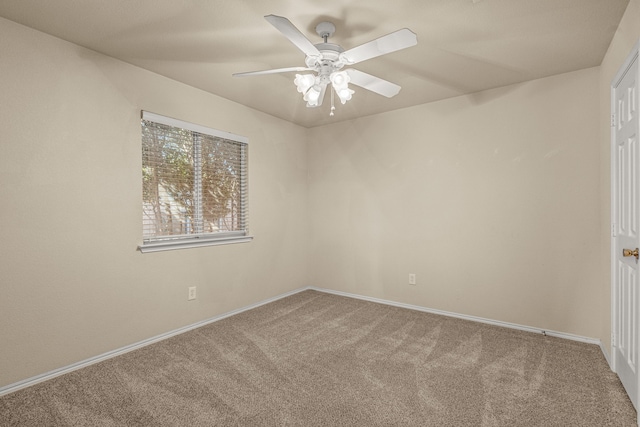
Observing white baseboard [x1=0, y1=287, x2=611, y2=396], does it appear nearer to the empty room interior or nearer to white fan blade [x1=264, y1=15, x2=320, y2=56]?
the empty room interior

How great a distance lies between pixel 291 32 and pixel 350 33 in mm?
727

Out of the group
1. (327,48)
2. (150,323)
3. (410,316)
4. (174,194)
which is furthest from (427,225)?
(150,323)

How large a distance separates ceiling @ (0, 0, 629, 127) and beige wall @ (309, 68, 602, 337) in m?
0.43

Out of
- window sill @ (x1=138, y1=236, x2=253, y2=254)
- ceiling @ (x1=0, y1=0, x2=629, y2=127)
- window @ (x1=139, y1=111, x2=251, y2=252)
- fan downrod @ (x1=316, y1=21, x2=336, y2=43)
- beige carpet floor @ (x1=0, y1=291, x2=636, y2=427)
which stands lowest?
beige carpet floor @ (x1=0, y1=291, x2=636, y2=427)

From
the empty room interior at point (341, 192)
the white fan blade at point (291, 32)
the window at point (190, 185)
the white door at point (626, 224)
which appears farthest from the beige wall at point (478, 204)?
the white fan blade at point (291, 32)

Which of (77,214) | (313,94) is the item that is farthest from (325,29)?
(77,214)

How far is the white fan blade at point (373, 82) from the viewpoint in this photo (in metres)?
2.09

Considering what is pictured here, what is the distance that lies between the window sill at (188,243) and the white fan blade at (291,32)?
2.09 m

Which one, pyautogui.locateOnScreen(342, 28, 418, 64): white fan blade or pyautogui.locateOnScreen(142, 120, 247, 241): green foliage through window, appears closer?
pyautogui.locateOnScreen(342, 28, 418, 64): white fan blade

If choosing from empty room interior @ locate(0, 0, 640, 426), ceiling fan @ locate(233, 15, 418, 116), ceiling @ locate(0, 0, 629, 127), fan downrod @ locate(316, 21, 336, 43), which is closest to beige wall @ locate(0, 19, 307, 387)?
empty room interior @ locate(0, 0, 640, 426)

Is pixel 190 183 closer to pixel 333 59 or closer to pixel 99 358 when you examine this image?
pixel 99 358

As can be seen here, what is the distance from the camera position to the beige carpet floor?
5.88ft

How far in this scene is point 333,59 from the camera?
1.95 m

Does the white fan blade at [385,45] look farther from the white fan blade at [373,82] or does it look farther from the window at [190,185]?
the window at [190,185]
